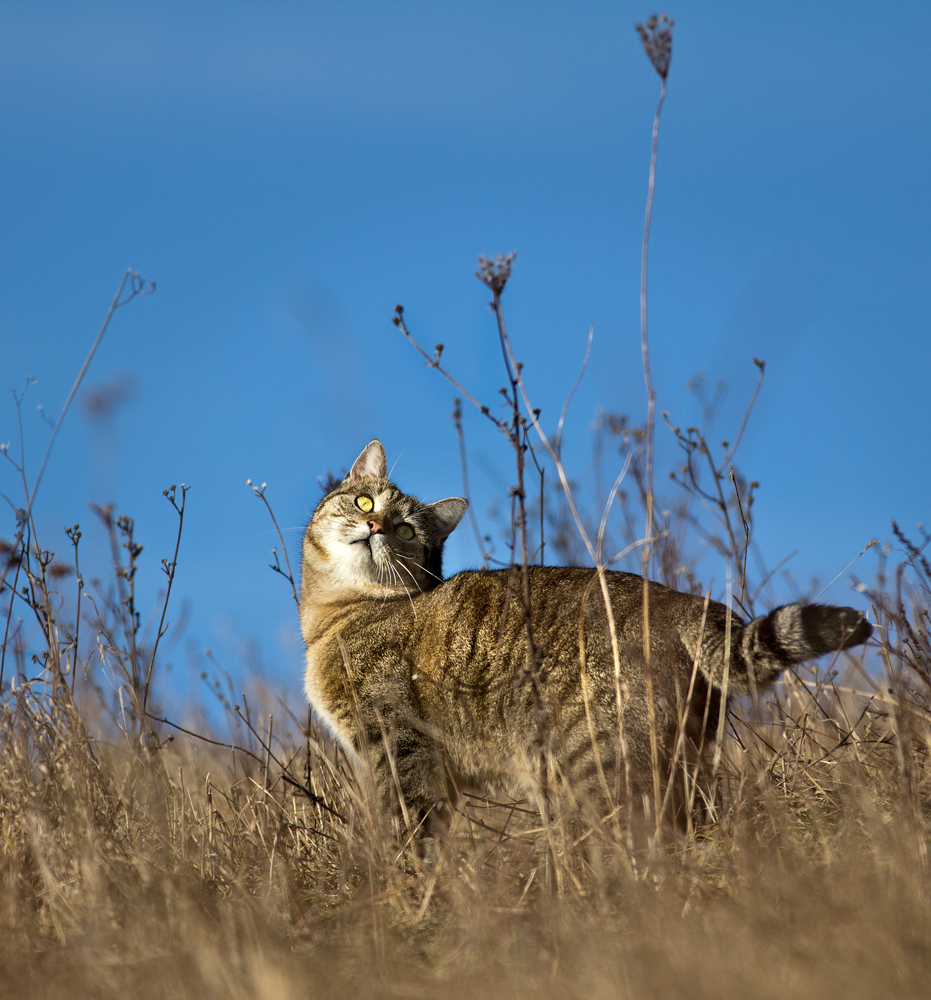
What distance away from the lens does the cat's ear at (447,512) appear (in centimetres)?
534

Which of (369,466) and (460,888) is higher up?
(369,466)

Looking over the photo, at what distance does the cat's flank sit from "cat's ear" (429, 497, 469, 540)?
5 cm

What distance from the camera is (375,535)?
4895 mm

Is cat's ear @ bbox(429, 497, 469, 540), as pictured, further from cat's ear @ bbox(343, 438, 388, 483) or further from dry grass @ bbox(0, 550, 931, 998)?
dry grass @ bbox(0, 550, 931, 998)

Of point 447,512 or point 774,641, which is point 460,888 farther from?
point 447,512

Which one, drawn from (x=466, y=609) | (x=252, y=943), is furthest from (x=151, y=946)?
(x=466, y=609)

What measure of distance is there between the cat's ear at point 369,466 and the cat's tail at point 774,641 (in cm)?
256

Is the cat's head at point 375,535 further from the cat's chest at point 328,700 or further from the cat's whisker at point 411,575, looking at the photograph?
the cat's chest at point 328,700

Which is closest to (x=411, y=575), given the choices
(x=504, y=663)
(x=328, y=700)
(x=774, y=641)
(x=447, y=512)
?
(x=447, y=512)

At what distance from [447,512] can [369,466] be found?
618 mm

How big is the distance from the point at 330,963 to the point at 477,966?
17.3 inches

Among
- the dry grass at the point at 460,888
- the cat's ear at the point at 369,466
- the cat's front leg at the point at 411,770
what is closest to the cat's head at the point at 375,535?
the cat's ear at the point at 369,466

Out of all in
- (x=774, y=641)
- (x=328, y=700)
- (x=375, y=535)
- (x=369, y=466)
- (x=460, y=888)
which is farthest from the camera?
(x=369, y=466)

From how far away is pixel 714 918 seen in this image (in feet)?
7.77
